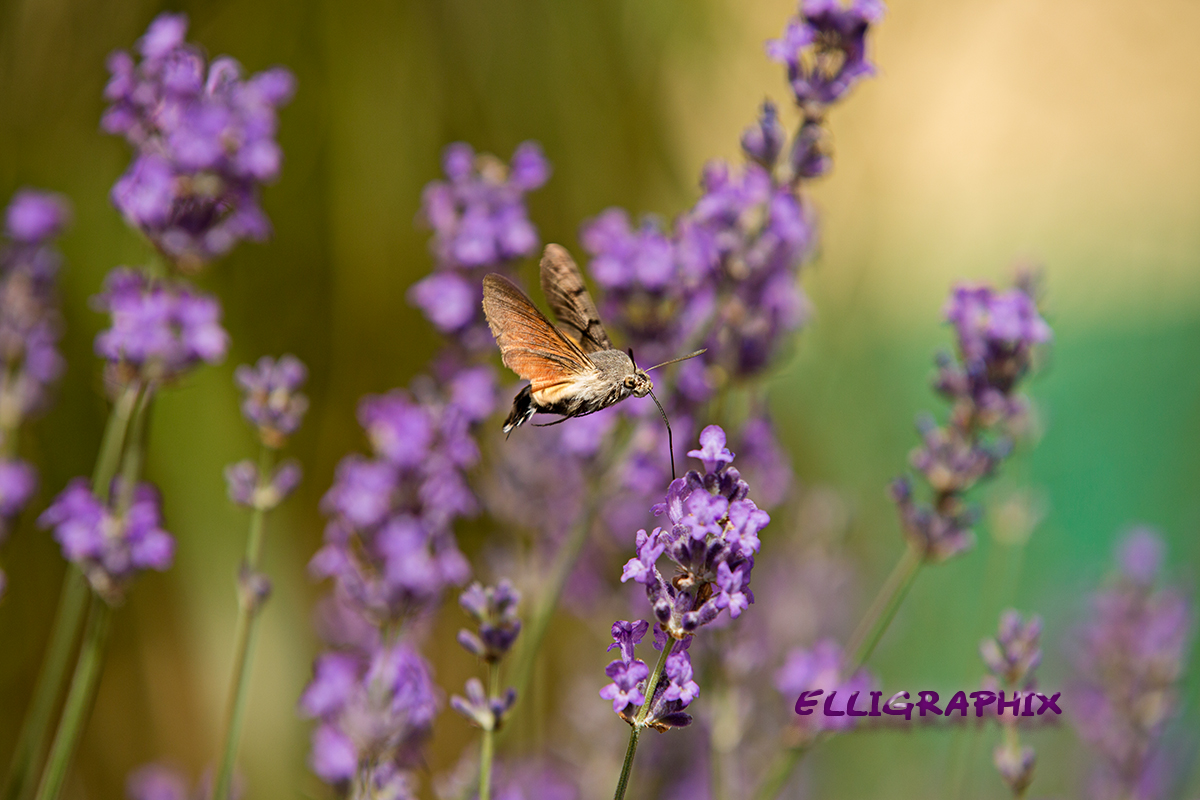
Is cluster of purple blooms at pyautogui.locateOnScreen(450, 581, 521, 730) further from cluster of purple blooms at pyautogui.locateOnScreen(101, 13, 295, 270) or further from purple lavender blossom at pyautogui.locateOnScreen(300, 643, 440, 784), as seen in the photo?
cluster of purple blooms at pyautogui.locateOnScreen(101, 13, 295, 270)

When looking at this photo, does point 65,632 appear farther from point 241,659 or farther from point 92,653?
point 241,659

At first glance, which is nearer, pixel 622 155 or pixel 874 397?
pixel 622 155

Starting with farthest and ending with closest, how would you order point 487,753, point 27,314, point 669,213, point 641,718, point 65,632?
point 669,213 < point 27,314 < point 65,632 < point 487,753 < point 641,718

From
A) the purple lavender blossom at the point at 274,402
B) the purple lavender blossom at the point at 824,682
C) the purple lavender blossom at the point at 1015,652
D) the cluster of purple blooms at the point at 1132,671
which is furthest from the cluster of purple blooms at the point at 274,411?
the cluster of purple blooms at the point at 1132,671

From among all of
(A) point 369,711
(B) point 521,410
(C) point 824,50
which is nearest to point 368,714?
(A) point 369,711

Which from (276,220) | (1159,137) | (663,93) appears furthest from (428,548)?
(1159,137)

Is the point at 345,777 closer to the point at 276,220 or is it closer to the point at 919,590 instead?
the point at 276,220

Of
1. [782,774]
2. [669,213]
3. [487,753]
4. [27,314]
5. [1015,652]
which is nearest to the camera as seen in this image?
[487,753]
